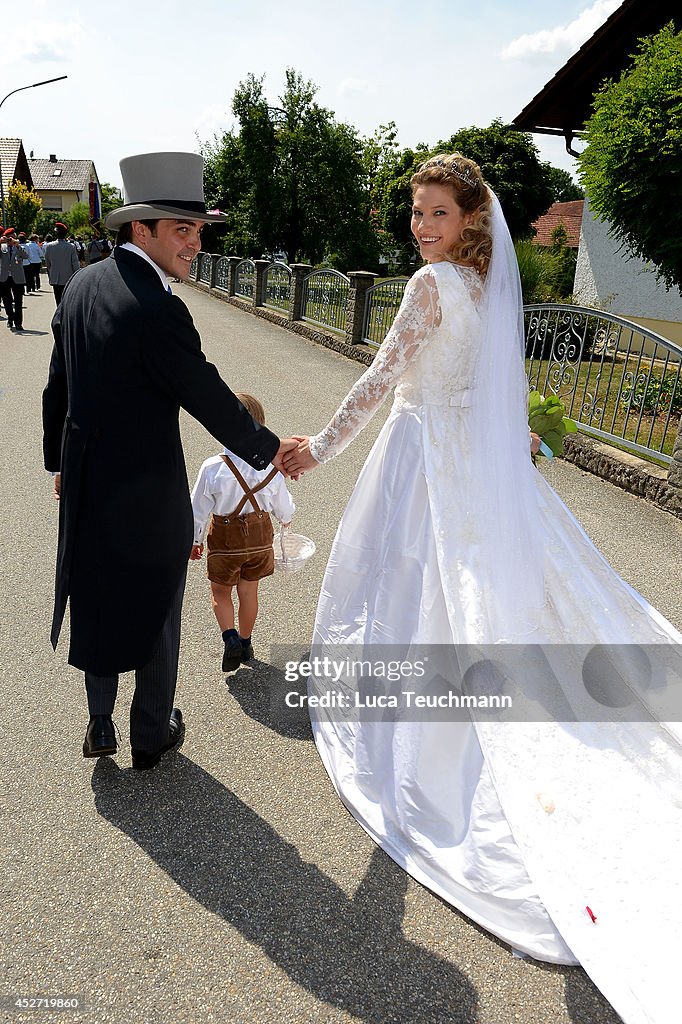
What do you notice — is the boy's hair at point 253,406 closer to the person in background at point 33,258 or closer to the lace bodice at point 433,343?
the lace bodice at point 433,343

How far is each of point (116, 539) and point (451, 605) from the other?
1267mm

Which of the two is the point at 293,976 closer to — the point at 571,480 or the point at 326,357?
the point at 571,480

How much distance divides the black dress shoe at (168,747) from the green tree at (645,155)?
921cm

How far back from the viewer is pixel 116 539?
2768 mm

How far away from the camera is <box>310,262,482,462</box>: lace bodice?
10.3ft

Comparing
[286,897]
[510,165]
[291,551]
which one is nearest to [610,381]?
[291,551]

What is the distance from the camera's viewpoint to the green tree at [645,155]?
952cm

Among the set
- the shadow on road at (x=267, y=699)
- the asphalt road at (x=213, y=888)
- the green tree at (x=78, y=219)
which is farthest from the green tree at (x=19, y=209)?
the asphalt road at (x=213, y=888)

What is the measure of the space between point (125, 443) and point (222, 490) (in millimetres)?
1025

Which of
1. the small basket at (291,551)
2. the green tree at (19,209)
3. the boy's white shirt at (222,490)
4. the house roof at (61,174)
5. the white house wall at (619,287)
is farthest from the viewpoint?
the house roof at (61,174)

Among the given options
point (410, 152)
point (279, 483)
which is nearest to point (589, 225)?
point (279, 483)

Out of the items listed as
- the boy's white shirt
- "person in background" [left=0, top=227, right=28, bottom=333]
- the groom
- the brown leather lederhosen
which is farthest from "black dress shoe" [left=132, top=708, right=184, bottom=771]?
"person in background" [left=0, top=227, right=28, bottom=333]

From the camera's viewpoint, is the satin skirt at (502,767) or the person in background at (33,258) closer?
the satin skirt at (502,767)

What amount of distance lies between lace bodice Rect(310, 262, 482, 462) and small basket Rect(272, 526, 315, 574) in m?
0.97
